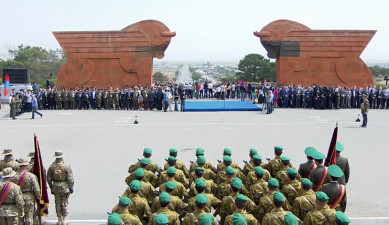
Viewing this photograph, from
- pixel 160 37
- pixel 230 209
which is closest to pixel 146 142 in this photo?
pixel 230 209

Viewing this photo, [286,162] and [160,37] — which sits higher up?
[160,37]

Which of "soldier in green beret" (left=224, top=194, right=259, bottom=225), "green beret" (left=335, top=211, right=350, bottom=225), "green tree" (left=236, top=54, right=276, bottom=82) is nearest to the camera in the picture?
"green beret" (left=335, top=211, right=350, bottom=225)

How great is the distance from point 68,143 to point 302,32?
15.7 m

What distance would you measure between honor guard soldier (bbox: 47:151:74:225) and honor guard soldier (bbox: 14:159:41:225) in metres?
0.54

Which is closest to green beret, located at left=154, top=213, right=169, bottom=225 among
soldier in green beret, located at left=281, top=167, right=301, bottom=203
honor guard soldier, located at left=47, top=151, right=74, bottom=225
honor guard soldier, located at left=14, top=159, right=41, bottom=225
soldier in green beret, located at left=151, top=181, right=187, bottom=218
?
soldier in green beret, located at left=151, top=181, right=187, bottom=218

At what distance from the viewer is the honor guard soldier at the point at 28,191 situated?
603 centimetres

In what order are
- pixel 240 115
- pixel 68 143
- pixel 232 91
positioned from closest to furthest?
pixel 68 143, pixel 240 115, pixel 232 91

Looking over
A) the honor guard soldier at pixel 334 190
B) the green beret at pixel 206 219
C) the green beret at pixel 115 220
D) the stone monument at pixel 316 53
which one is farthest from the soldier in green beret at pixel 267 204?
the stone monument at pixel 316 53

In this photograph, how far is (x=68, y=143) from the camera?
12.9 m

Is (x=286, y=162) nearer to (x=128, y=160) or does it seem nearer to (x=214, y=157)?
(x=214, y=157)

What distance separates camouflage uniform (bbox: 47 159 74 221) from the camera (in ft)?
21.9

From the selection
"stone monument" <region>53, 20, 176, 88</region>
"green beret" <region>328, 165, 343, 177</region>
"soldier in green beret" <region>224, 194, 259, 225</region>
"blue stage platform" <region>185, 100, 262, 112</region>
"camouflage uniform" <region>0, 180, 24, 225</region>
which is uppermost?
"stone monument" <region>53, 20, 176, 88</region>

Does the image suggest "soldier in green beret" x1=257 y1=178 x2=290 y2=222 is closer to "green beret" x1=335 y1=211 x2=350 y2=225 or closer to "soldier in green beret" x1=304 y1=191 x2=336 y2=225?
"soldier in green beret" x1=304 y1=191 x2=336 y2=225

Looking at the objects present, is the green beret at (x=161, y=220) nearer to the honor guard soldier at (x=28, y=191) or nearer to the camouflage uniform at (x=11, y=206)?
the camouflage uniform at (x=11, y=206)
